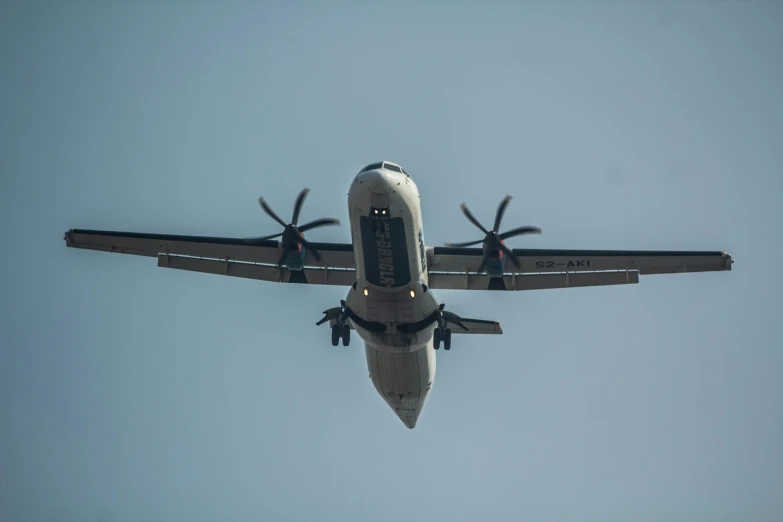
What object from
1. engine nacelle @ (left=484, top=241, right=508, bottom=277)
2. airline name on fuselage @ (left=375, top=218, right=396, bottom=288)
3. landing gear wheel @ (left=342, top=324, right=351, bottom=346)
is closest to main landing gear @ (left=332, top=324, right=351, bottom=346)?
landing gear wheel @ (left=342, top=324, right=351, bottom=346)

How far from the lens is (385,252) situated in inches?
930

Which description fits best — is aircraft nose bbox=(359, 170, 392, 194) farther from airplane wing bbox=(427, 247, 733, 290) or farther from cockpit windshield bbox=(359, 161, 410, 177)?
airplane wing bbox=(427, 247, 733, 290)

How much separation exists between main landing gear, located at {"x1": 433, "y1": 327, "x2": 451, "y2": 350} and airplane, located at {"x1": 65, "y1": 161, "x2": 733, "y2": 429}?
39 mm

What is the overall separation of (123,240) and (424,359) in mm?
11764

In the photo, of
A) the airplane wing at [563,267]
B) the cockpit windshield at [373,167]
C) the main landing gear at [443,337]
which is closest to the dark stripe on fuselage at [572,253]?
the airplane wing at [563,267]

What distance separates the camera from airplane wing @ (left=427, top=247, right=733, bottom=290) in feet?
87.6

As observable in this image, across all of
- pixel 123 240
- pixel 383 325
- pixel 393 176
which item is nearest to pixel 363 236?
pixel 393 176

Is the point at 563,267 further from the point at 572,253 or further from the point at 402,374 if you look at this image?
the point at 402,374

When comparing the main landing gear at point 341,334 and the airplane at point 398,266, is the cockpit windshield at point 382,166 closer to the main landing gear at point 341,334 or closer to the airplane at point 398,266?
the airplane at point 398,266

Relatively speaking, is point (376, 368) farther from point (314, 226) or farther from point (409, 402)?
point (314, 226)

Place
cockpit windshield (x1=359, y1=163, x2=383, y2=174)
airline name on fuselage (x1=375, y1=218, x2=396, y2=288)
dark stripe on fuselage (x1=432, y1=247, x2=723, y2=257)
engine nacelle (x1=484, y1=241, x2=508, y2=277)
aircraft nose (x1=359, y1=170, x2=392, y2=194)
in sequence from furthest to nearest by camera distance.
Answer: dark stripe on fuselage (x1=432, y1=247, x2=723, y2=257), engine nacelle (x1=484, y1=241, x2=508, y2=277), airline name on fuselage (x1=375, y1=218, x2=396, y2=288), cockpit windshield (x1=359, y1=163, x2=383, y2=174), aircraft nose (x1=359, y1=170, x2=392, y2=194)

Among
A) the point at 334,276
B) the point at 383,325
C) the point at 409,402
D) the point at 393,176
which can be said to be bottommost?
the point at 409,402

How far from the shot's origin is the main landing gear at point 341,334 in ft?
89.0

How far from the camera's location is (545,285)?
2753cm
